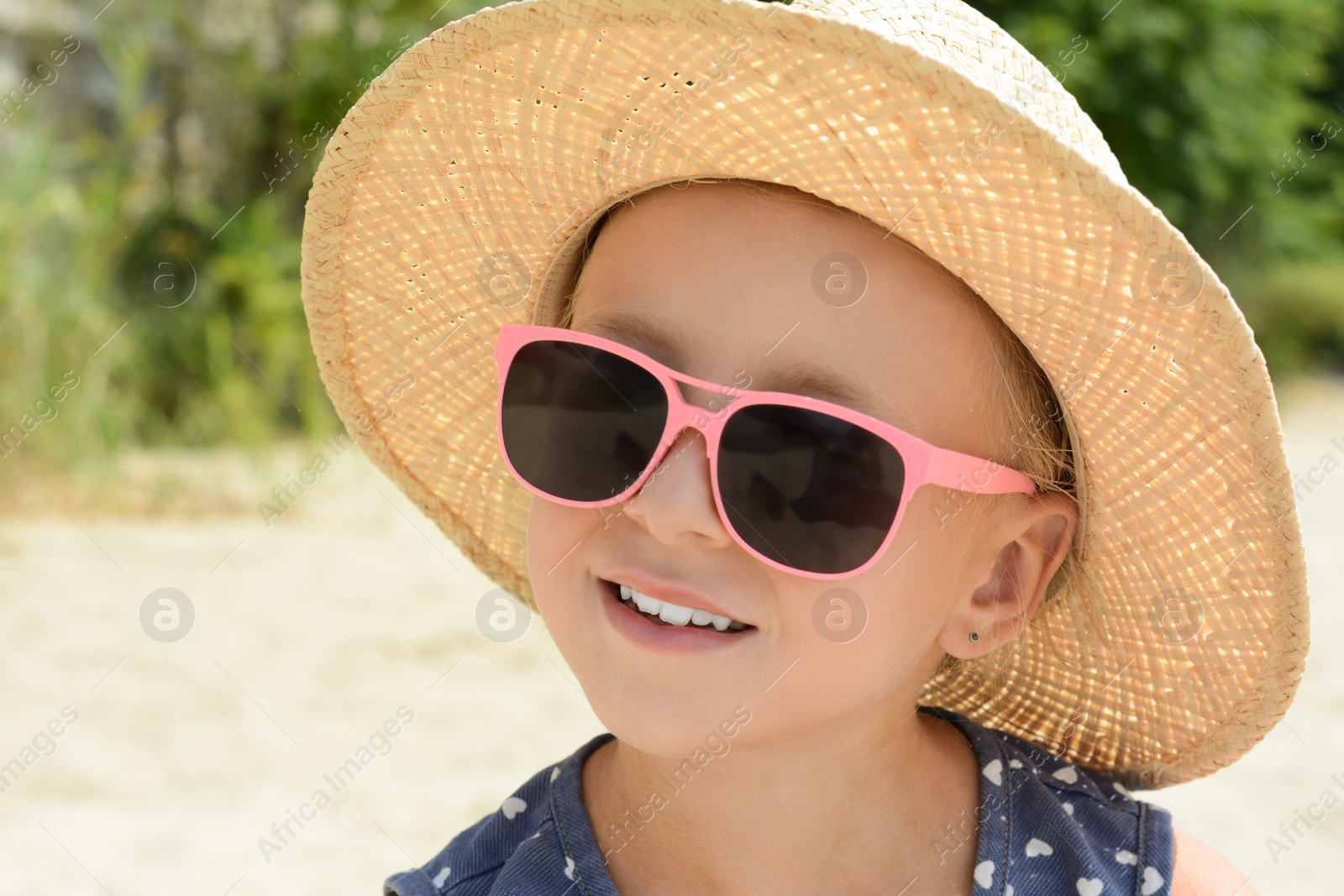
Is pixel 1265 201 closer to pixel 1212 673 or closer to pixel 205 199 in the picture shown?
pixel 205 199

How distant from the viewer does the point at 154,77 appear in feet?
24.5

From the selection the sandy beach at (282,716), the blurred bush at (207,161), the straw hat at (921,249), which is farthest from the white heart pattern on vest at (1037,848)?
the blurred bush at (207,161)

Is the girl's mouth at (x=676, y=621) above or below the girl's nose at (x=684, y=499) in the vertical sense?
below

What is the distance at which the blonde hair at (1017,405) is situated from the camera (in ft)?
4.73

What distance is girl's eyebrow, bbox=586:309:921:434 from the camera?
137 centimetres

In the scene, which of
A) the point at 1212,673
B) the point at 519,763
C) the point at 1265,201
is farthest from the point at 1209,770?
the point at 1265,201

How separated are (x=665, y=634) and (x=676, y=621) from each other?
0.02 meters

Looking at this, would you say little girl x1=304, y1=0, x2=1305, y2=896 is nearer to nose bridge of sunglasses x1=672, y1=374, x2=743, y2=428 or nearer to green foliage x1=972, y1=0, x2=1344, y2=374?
nose bridge of sunglasses x1=672, y1=374, x2=743, y2=428

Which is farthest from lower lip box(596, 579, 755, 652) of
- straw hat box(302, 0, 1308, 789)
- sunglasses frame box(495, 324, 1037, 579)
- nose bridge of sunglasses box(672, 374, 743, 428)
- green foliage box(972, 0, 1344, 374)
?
green foliage box(972, 0, 1344, 374)

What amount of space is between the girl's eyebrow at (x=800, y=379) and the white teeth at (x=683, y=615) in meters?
0.26

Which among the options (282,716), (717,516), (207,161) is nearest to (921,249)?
(717,516)

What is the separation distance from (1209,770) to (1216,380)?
23.7 inches

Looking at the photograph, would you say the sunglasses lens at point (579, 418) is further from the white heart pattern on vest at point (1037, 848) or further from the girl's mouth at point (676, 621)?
the white heart pattern on vest at point (1037, 848)

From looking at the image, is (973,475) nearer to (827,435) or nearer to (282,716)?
(827,435)
